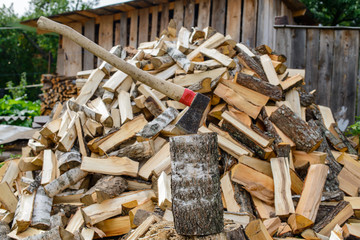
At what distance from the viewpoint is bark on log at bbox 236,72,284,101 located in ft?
12.7

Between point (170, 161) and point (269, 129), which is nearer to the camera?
point (170, 161)

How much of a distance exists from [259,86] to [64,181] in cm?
222

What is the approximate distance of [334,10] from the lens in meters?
11.5

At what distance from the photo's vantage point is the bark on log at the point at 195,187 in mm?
2031

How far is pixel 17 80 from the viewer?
65.3ft

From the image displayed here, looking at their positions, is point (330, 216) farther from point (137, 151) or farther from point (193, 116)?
point (137, 151)

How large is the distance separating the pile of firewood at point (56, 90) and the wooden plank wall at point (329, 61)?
3.67 metres

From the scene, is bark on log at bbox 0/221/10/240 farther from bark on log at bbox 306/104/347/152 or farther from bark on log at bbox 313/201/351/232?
bark on log at bbox 306/104/347/152

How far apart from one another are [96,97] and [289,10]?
196 inches

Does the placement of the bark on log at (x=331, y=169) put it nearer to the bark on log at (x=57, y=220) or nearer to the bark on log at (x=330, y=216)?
the bark on log at (x=330, y=216)

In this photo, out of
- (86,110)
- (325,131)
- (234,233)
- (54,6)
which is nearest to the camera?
(234,233)

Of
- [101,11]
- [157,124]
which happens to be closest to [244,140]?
[157,124]

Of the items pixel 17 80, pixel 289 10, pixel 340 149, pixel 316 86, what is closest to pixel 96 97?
pixel 340 149

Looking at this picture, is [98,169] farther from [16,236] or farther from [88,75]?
[88,75]
